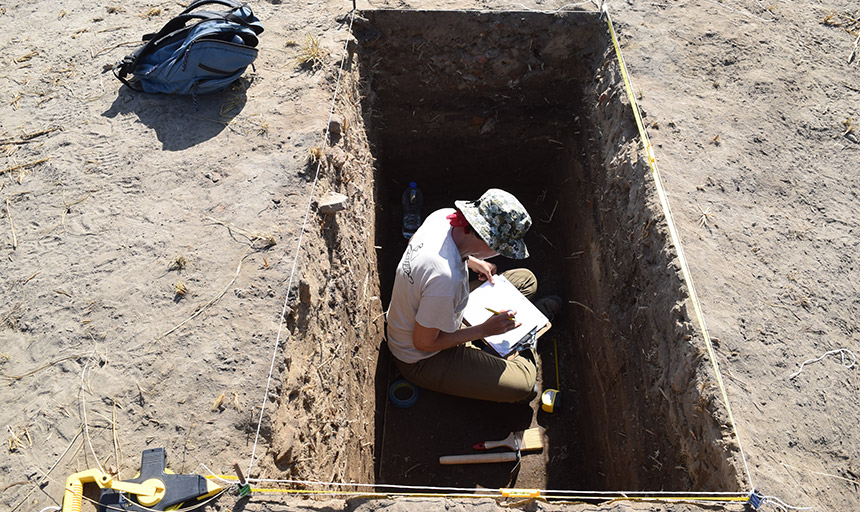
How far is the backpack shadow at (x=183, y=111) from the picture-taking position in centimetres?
414

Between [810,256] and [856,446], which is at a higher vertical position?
[810,256]

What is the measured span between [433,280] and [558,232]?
268cm

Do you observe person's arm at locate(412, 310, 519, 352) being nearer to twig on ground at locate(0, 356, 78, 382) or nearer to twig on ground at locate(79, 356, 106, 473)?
twig on ground at locate(79, 356, 106, 473)

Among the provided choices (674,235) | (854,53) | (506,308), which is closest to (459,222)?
(506,308)

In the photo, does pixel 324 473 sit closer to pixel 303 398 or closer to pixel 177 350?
pixel 303 398

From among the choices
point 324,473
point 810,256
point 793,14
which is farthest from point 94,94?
point 793,14

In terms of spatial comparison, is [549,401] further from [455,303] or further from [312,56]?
[312,56]

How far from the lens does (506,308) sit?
176 inches

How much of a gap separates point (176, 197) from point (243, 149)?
58cm

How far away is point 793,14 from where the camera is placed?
5137mm

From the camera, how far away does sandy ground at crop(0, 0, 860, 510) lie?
2.75 m

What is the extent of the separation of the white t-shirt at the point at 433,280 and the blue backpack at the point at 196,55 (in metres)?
1.99

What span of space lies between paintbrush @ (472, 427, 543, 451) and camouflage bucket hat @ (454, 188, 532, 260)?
1.65 m

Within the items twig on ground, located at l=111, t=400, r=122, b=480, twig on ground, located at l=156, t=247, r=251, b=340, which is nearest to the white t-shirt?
twig on ground, located at l=156, t=247, r=251, b=340
